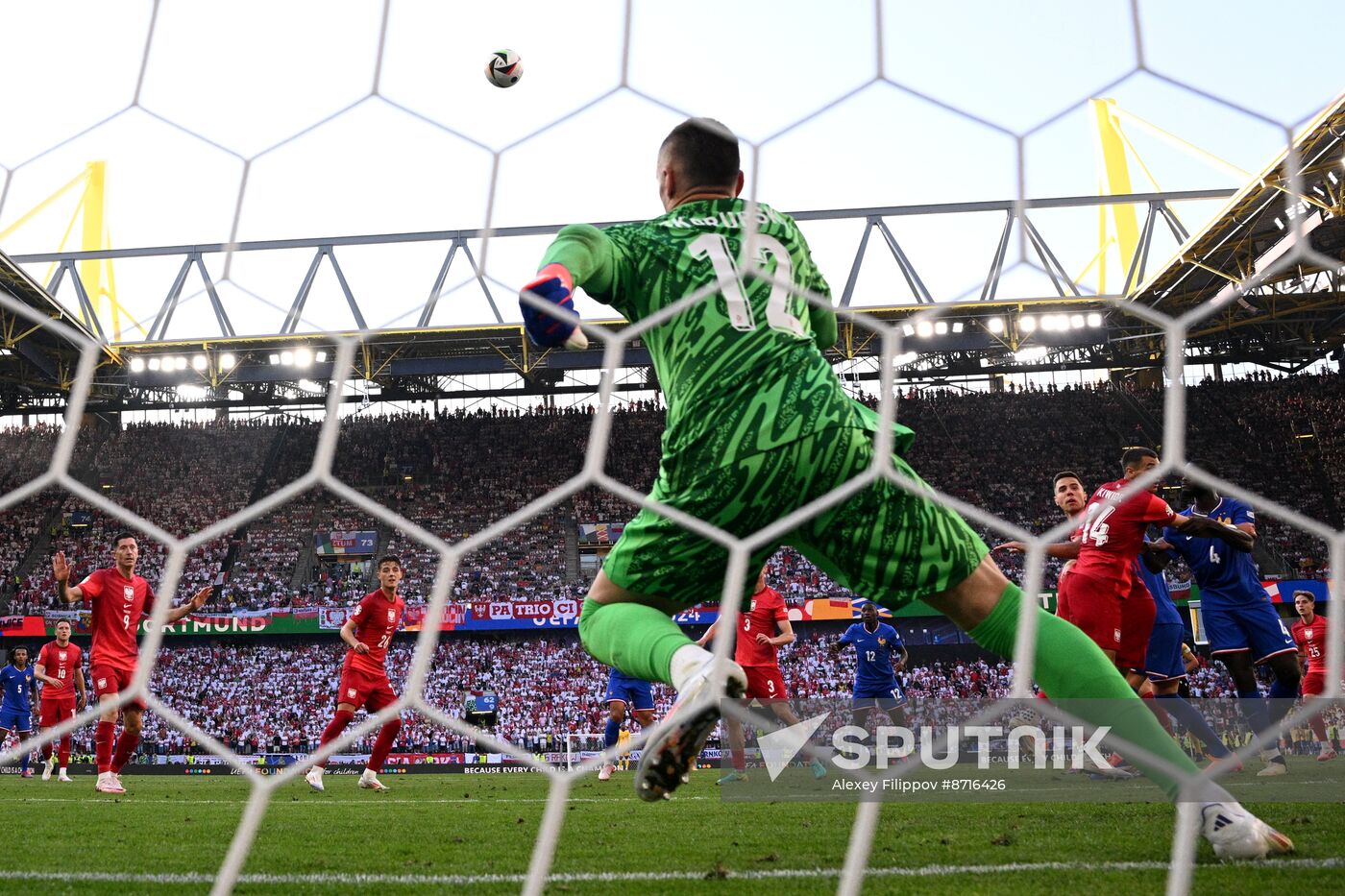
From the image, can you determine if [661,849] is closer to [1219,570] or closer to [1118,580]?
[1118,580]

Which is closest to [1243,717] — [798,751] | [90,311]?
[798,751]

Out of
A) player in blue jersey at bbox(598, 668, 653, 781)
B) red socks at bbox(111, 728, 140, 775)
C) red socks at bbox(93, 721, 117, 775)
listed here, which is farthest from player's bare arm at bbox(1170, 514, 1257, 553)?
red socks at bbox(93, 721, 117, 775)

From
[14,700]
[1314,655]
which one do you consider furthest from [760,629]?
[14,700]

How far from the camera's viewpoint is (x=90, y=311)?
1509 cm

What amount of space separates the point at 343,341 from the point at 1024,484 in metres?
19.6

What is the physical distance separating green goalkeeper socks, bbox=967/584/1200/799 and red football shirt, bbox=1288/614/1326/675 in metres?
6.32

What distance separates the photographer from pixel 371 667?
6.41m

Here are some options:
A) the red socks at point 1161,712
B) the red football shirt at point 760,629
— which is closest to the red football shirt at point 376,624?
the red football shirt at point 760,629

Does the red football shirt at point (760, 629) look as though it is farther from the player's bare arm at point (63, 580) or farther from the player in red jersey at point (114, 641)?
the player's bare arm at point (63, 580)

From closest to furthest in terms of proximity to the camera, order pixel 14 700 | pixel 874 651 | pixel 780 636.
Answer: pixel 780 636 → pixel 874 651 → pixel 14 700

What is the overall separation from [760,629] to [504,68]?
4.19 m

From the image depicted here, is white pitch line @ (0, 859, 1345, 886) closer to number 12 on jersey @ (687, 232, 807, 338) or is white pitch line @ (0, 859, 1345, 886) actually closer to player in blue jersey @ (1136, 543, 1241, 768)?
number 12 on jersey @ (687, 232, 807, 338)

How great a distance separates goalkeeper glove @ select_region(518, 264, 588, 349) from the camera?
5.61ft

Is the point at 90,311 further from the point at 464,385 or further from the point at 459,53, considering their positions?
the point at 459,53
